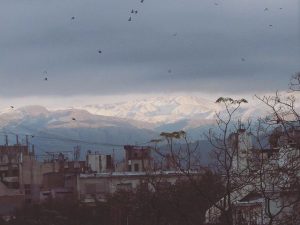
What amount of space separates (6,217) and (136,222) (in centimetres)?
3937

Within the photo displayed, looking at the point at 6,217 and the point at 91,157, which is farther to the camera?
the point at 91,157

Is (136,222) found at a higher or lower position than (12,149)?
lower

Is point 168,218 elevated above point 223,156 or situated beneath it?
situated beneath

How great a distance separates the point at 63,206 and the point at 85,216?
14.5 ft

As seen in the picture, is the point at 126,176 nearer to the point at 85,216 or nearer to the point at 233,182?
the point at 85,216

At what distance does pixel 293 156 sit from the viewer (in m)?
17.6

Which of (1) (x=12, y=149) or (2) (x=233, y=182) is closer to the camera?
(2) (x=233, y=182)

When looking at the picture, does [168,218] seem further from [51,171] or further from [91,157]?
[91,157]

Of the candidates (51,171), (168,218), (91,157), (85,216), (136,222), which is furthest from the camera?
(91,157)

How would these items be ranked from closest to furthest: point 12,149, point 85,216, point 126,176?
point 85,216 < point 126,176 < point 12,149

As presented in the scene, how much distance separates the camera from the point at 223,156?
19.3 meters

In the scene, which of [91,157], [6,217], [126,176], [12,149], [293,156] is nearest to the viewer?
[293,156]

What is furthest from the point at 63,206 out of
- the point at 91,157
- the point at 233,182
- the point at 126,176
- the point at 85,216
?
the point at 233,182

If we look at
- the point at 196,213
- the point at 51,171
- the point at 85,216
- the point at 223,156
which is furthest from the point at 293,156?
the point at 51,171
